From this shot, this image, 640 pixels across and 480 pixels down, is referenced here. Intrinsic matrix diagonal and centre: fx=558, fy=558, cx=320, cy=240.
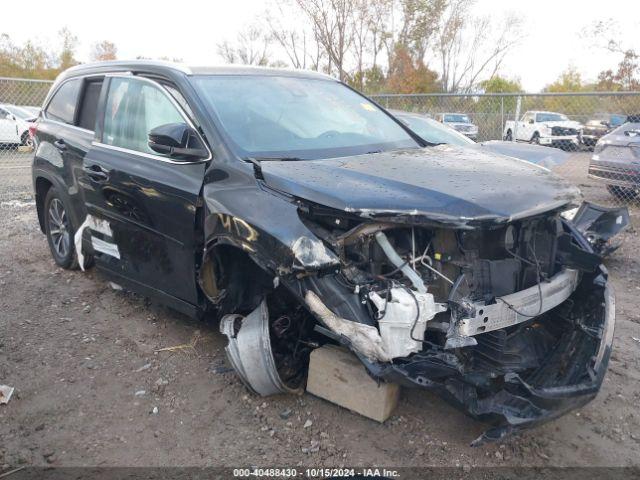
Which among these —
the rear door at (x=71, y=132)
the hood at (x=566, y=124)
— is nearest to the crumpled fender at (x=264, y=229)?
the rear door at (x=71, y=132)

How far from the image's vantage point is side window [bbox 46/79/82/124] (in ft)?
15.8

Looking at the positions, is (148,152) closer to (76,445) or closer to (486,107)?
(76,445)

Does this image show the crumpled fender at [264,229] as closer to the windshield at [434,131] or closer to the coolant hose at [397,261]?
the coolant hose at [397,261]

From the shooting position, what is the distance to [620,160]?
28.9 feet

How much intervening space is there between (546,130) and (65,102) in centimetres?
1056

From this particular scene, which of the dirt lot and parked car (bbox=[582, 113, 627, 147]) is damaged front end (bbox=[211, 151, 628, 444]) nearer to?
the dirt lot

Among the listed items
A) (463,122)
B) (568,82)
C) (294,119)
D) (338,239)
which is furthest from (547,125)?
(568,82)

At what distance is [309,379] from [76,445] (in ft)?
4.25

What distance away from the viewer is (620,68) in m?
25.8

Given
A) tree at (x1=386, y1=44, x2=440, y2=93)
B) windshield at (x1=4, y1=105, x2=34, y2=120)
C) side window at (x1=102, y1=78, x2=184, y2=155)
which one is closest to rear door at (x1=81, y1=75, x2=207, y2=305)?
side window at (x1=102, y1=78, x2=184, y2=155)

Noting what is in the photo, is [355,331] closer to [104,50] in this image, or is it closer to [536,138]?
[536,138]

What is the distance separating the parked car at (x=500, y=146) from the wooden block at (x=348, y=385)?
192cm

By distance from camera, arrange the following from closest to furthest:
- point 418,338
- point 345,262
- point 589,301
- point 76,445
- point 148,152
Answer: point 418,338, point 345,262, point 76,445, point 589,301, point 148,152

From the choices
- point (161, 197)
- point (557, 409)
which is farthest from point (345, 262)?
point (161, 197)
